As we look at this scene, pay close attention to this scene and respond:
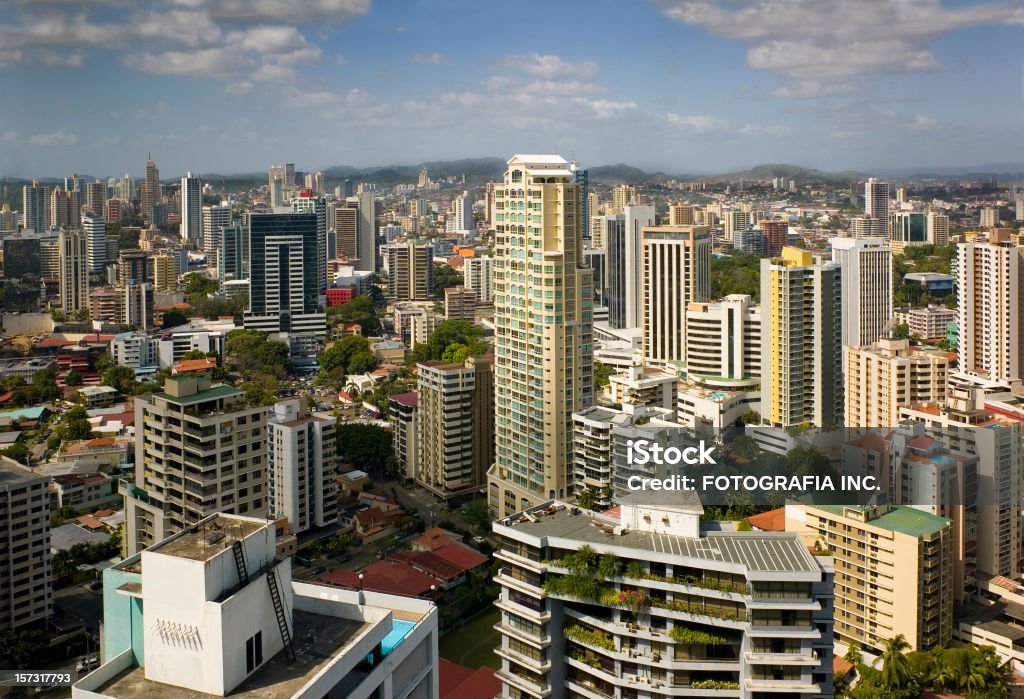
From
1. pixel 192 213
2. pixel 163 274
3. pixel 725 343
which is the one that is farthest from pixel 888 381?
pixel 192 213

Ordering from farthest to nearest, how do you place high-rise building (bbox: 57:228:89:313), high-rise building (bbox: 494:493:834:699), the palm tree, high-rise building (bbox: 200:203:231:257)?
high-rise building (bbox: 200:203:231:257)
high-rise building (bbox: 57:228:89:313)
the palm tree
high-rise building (bbox: 494:493:834:699)

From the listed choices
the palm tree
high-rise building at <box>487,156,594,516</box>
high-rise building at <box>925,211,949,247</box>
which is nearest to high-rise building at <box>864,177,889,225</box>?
high-rise building at <box>925,211,949,247</box>

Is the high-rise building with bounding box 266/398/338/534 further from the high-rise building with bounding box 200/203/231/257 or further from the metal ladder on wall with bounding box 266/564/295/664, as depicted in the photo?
the high-rise building with bounding box 200/203/231/257

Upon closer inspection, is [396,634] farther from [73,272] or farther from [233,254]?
[233,254]

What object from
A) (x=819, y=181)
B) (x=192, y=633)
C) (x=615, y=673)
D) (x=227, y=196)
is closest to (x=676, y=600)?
(x=615, y=673)

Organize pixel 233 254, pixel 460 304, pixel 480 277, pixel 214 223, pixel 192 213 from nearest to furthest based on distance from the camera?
pixel 460 304
pixel 480 277
pixel 233 254
pixel 214 223
pixel 192 213

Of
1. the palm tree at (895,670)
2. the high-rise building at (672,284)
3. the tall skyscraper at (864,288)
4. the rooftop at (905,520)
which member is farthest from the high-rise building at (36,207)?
the palm tree at (895,670)

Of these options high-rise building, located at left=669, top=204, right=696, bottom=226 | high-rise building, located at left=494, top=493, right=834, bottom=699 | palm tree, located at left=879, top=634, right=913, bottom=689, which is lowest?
palm tree, located at left=879, top=634, right=913, bottom=689
